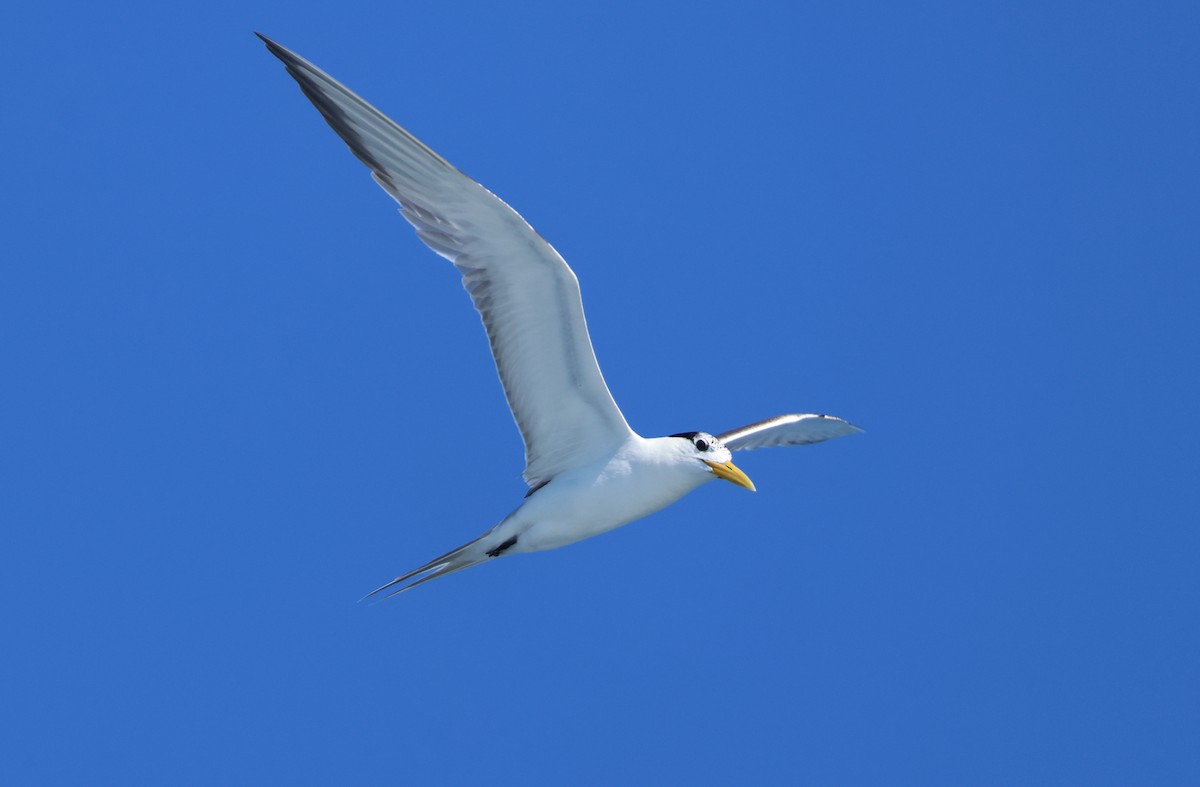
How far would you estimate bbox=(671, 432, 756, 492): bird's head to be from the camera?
897 centimetres

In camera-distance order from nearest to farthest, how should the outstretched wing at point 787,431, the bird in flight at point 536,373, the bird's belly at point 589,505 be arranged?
the bird in flight at point 536,373
the bird's belly at point 589,505
the outstretched wing at point 787,431

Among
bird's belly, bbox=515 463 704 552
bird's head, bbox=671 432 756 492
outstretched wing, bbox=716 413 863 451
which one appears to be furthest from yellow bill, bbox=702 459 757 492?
outstretched wing, bbox=716 413 863 451

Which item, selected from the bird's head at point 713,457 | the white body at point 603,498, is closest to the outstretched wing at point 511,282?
the white body at point 603,498

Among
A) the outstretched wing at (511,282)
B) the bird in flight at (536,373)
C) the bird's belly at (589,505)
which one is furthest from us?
the bird's belly at (589,505)

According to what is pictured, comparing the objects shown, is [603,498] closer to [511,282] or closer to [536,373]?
[536,373]

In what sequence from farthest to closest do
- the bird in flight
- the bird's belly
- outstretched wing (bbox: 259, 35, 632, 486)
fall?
the bird's belly
the bird in flight
outstretched wing (bbox: 259, 35, 632, 486)

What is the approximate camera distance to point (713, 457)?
29.6 ft

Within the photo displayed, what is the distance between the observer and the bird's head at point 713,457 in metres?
8.97

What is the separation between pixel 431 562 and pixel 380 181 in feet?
8.33

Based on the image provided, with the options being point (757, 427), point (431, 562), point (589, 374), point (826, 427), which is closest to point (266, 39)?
point (589, 374)

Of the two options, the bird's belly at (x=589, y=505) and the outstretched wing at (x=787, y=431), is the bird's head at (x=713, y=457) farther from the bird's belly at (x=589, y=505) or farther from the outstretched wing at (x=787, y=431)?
the outstretched wing at (x=787, y=431)

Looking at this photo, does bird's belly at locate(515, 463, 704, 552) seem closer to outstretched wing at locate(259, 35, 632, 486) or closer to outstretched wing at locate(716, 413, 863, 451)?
outstretched wing at locate(259, 35, 632, 486)

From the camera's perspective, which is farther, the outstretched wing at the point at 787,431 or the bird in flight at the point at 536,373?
the outstretched wing at the point at 787,431

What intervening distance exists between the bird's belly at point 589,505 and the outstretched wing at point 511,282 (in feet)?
1.01
